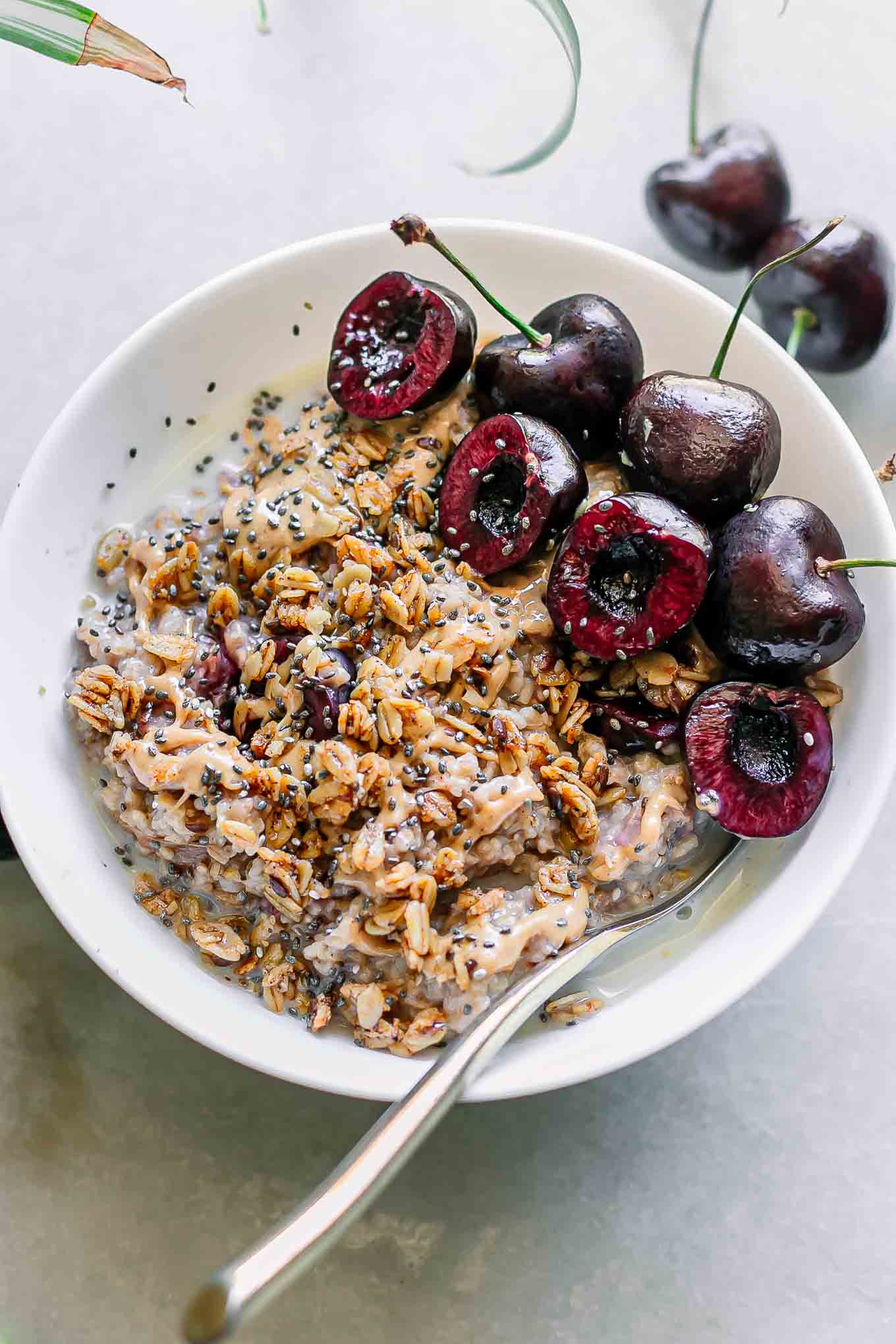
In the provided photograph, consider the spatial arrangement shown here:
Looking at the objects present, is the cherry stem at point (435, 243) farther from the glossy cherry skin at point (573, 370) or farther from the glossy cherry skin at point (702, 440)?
the glossy cherry skin at point (702, 440)

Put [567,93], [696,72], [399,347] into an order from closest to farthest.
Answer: [399,347] < [696,72] < [567,93]

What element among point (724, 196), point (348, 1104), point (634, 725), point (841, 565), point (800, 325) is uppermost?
point (724, 196)

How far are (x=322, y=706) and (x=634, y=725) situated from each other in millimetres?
452

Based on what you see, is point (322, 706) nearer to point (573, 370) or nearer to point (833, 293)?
point (573, 370)

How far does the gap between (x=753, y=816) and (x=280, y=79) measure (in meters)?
1.73

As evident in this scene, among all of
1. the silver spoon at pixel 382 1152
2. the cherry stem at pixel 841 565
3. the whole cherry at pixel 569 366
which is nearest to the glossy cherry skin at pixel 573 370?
the whole cherry at pixel 569 366

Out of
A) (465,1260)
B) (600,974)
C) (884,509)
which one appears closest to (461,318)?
(884,509)

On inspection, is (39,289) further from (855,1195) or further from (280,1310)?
(855,1195)

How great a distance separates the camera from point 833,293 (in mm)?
2107

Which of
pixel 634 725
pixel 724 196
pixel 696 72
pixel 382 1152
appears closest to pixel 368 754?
pixel 634 725

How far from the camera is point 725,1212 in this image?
6.73 feet

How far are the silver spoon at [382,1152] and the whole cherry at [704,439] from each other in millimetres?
538

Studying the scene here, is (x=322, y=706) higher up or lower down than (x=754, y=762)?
lower down

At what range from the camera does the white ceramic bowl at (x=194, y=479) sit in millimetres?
1694
